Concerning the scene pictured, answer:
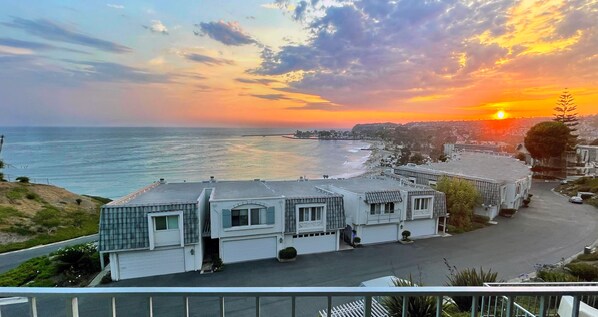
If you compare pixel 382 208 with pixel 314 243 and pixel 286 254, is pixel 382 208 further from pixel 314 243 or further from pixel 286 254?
pixel 286 254

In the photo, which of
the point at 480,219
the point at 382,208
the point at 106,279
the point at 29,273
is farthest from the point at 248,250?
the point at 480,219

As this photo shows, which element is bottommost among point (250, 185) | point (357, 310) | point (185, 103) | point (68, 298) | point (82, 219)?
point (82, 219)

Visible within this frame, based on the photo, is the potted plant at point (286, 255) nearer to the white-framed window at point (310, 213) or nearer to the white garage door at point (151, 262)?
the white-framed window at point (310, 213)

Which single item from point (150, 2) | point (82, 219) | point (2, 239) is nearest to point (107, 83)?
point (82, 219)

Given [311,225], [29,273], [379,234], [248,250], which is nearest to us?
[29,273]

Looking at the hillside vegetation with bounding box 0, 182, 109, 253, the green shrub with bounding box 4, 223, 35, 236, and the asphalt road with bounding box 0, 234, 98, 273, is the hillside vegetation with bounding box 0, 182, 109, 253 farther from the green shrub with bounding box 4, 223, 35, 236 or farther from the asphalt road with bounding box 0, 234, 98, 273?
the asphalt road with bounding box 0, 234, 98, 273

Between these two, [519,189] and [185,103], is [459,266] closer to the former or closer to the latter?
[519,189]
